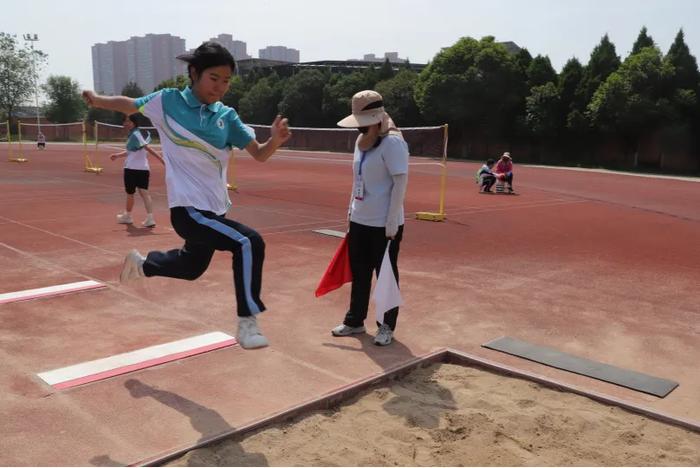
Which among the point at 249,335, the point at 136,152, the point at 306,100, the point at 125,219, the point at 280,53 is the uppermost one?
the point at 280,53

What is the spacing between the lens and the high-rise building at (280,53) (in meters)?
192

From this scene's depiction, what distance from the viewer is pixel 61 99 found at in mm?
83500

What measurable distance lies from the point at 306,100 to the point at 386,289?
61899 mm

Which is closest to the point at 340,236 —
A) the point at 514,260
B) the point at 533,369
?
the point at 514,260

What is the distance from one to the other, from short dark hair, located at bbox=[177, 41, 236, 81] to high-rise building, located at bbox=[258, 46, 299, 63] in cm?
19364

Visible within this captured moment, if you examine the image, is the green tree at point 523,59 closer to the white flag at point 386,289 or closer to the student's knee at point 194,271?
the white flag at point 386,289

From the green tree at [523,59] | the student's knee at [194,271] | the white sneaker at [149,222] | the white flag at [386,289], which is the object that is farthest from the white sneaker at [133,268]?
the green tree at [523,59]

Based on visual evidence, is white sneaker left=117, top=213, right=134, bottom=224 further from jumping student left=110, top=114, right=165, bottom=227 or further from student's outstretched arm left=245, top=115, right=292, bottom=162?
student's outstretched arm left=245, top=115, right=292, bottom=162

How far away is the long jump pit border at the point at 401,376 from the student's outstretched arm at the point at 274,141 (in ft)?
5.91

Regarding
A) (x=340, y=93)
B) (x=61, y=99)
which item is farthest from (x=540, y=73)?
(x=61, y=99)

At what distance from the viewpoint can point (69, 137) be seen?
215 feet

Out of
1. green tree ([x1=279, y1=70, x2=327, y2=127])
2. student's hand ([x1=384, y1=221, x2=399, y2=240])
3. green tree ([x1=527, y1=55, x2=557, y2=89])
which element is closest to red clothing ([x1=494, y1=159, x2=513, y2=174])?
student's hand ([x1=384, y1=221, x2=399, y2=240])

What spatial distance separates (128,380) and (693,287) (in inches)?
277

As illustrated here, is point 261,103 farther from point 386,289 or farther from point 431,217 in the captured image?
point 386,289
